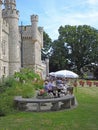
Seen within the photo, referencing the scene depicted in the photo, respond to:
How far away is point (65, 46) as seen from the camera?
266 ft

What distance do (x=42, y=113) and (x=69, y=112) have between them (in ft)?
4.46

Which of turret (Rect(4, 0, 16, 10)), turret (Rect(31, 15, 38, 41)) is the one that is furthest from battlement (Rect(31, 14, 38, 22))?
turret (Rect(4, 0, 16, 10))

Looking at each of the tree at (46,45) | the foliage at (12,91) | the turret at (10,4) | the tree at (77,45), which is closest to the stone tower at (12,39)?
the turret at (10,4)

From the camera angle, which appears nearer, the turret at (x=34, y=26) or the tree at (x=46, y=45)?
the turret at (x=34, y=26)

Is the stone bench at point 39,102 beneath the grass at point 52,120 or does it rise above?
above

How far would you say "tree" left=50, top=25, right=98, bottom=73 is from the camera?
80.2m

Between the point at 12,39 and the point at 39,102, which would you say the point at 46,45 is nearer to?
the point at 12,39

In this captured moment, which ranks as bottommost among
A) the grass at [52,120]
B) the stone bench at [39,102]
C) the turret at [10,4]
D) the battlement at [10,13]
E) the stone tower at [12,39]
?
the grass at [52,120]

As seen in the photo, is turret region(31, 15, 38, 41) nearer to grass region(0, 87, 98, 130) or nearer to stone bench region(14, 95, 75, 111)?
stone bench region(14, 95, 75, 111)

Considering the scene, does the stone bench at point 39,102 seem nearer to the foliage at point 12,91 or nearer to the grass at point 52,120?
the foliage at point 12,91

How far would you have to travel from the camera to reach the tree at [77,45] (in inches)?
3159

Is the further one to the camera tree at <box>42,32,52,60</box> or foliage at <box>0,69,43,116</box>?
tree at <box>42,32,52,60</box>

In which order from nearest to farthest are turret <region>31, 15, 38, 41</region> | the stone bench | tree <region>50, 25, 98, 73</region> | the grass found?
the grass
the stone bench
turret <region>31, 15, 38, 41</region>
tree <region>50, 25, 98, 73</region>

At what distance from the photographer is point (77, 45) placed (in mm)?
81125
